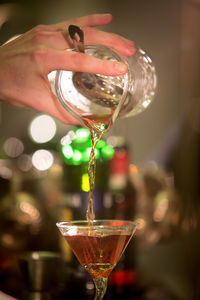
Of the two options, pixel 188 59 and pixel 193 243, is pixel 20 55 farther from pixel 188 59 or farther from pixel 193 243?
pixel 188 59

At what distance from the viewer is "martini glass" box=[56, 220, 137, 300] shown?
1186 millimetres

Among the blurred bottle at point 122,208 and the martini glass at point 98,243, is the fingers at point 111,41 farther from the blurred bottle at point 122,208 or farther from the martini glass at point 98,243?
the blurred bottle at point 122,208

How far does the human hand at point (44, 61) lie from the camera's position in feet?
3.97

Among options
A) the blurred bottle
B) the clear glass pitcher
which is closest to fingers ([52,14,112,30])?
the clear glass pitcher

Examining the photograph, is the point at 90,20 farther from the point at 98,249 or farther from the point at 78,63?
the point at 98,249

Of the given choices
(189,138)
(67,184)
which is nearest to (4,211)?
(67,184)

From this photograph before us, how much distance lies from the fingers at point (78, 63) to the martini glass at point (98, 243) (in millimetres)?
368

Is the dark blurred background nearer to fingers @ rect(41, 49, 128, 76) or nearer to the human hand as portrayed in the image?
the human hand

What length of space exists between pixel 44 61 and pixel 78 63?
0.13 m

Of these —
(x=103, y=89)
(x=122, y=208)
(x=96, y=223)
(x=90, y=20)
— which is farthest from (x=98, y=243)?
(x=122, y=208)

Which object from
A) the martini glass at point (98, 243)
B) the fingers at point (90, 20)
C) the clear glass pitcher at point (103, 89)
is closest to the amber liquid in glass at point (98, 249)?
the martini glass at point (98, 243)

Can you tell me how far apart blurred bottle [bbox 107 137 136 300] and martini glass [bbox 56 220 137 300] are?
696 millimetres

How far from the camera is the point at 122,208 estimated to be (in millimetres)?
2238

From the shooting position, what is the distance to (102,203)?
2055 mm
